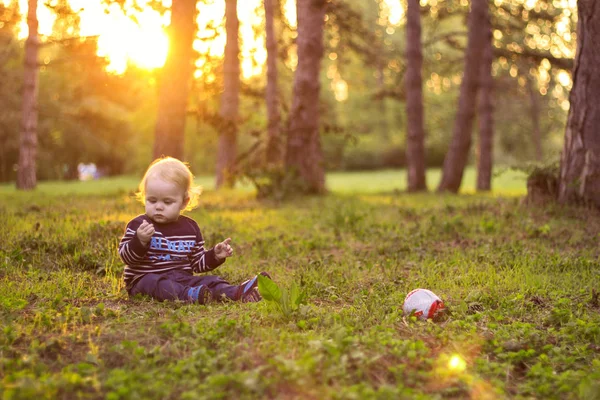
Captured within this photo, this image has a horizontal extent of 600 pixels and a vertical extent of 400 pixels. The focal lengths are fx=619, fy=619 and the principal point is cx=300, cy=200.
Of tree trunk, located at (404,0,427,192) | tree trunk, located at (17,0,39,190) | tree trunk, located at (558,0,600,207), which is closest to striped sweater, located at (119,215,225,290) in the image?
tree trunk, located at (558,0,600,207)

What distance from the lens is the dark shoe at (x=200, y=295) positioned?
4891 millimetres

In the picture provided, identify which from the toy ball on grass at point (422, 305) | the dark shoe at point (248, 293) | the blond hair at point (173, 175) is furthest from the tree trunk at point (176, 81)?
the toy ball on grass at point (422, 305)

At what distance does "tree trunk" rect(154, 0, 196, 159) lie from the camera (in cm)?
1159

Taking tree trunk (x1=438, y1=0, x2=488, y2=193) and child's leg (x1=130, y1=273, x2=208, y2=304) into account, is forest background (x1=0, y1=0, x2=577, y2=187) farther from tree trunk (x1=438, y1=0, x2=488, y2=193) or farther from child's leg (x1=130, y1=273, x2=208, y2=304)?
child's leg (x1=130, y1=273, x2=208, y2=304)

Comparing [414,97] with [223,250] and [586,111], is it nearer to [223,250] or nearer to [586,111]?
[586,111]

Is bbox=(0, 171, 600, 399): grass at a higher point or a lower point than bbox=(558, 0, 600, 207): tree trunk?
lower

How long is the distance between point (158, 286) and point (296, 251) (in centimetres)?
233

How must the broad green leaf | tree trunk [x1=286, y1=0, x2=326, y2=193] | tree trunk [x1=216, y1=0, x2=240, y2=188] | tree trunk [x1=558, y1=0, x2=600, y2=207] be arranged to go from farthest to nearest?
tree trunk [x1=216, y1=0, x2=240, y2=188]
tree trunk [x1=286, y1=0, x2=326, y2=193]
tree trunk [x1=558, y1=0, x2=600, y2=207]
the broad green leaf

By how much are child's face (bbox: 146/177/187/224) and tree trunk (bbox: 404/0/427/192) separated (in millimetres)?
11962

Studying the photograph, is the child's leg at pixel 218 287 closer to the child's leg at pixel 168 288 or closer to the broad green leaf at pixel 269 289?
the child's leg at pixel 168 288

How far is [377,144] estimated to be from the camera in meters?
51.1

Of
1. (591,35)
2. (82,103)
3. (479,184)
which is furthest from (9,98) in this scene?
(591,35)

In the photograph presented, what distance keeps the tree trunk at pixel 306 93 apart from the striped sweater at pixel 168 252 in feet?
27.6

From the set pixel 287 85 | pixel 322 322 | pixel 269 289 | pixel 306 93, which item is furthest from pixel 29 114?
pixel 287 85
